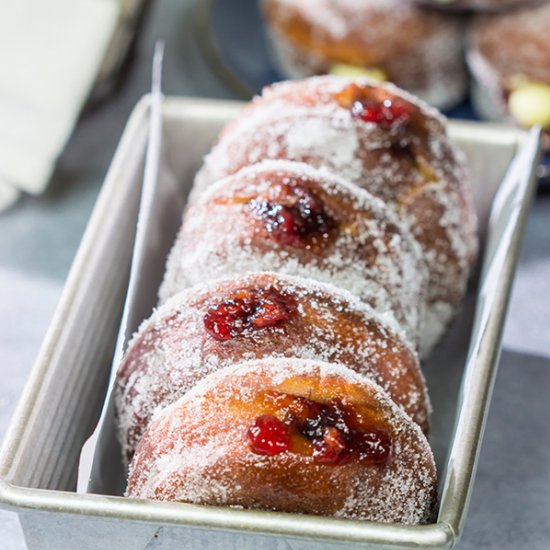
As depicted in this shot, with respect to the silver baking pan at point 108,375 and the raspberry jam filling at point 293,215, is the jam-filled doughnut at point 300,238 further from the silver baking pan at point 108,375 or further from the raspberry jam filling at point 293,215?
the silver baking pan at point 108,375

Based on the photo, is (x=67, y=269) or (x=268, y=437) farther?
(x=67, y=269)

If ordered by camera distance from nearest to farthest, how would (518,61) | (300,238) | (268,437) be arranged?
(268,437) < (300,238) < (518,61)

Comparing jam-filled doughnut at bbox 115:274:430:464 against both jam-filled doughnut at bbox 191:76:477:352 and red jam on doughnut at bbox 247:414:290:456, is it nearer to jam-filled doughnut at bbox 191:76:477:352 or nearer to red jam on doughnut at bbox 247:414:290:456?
red jam on doughnut at bbox 247:414:290:456

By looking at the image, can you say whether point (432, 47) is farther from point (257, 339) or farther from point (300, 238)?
point (257, 339)

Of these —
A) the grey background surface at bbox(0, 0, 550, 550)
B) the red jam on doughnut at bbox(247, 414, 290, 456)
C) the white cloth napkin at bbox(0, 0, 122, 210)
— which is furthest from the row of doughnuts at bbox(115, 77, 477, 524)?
the white cloth napkin at bbox(0, 0, 122, 210)

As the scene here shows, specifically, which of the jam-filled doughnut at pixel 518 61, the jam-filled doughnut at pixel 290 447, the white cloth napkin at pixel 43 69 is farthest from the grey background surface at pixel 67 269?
the jam-filled doughnut at pixel 290 447

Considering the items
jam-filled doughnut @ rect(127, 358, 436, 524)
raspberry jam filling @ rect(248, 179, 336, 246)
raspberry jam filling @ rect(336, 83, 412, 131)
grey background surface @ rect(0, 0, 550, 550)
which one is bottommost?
grey background surface @ rect(0, 0, 550, 550)

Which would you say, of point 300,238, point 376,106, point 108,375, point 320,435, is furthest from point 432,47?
point 320,435
